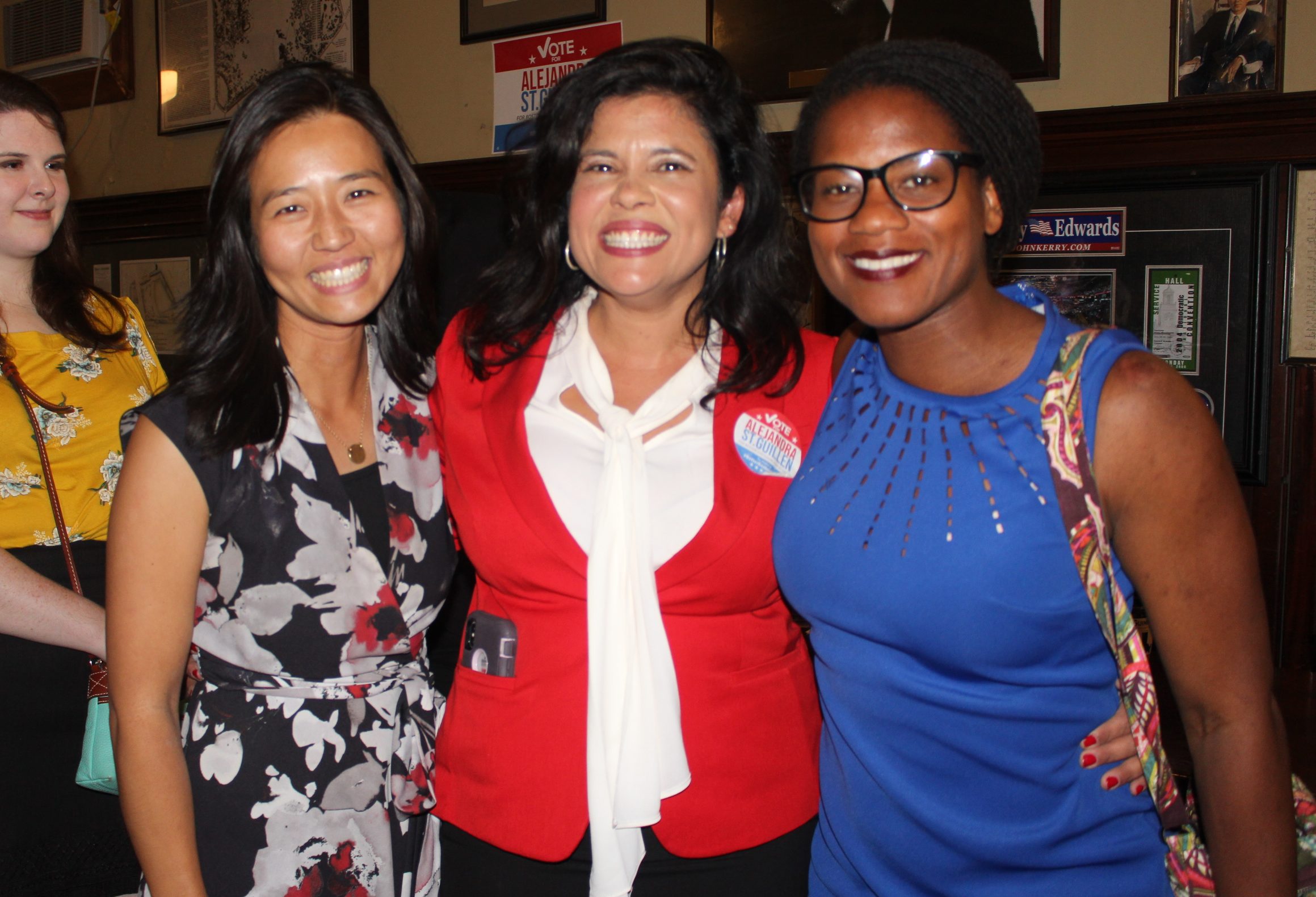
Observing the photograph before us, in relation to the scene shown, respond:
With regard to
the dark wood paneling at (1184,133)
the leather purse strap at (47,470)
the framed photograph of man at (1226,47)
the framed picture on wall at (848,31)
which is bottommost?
the leather purse strap at (47,470)

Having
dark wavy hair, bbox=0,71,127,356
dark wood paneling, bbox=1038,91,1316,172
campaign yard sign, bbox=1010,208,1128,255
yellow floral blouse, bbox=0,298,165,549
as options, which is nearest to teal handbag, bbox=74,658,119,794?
yellow floral blouse, bbox=0,298,165,549

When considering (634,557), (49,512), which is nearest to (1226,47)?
(634,557)

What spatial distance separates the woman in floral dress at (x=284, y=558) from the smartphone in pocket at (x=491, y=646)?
10cm

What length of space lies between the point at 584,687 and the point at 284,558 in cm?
49

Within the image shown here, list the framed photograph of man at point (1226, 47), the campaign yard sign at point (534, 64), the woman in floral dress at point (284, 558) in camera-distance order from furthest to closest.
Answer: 1. the campaign yard sign at point (534, 64)
2. the framed photograph of man at point (1226, 47)
3. the woman in floral dress at point (284, 558)

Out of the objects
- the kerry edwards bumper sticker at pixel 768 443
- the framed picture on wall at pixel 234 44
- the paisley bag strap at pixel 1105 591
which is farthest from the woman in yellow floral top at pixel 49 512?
the framed picture on wall at pixel 234 44

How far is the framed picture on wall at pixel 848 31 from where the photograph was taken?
274cm

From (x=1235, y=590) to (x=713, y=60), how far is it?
1131mm

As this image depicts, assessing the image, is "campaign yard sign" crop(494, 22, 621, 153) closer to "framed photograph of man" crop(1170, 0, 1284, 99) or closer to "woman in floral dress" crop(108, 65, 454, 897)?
"framed photograph of man" crop(1170, 0, 1284, 99)

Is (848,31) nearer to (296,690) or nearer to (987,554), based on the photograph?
(987,554)

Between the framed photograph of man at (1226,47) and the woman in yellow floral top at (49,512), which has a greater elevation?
the framed photograph of man at (1226,47)

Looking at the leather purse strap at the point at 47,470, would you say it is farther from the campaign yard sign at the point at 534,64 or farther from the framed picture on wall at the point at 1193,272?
the framed picture on wall at the point at 1193,272

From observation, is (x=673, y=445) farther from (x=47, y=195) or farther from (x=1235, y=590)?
(x=47, y=195)

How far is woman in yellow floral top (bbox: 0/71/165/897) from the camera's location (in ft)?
5.92
